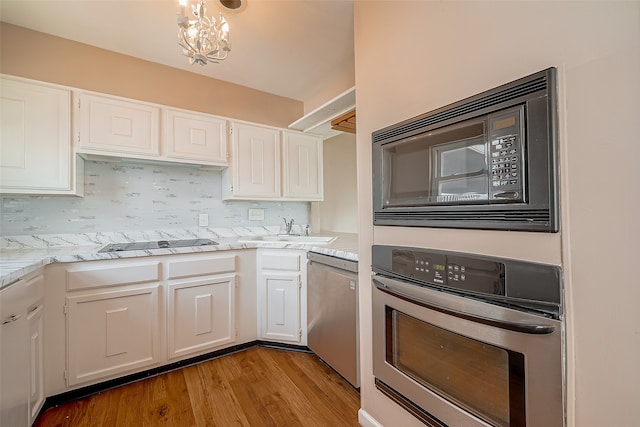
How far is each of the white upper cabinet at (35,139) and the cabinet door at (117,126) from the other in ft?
0.31

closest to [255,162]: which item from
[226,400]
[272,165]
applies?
[272,165]

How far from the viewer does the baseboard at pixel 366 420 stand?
1345 mm

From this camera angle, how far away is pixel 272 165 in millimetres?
2602

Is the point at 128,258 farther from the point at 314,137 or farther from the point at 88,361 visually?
the point at 314,137

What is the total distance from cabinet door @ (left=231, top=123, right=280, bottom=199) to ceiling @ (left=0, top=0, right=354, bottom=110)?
21.5 inches

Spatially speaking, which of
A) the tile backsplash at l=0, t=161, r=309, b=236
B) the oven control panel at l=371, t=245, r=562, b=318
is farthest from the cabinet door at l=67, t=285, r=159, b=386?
the oven control panel at l=371, t=245, r=562, b=318

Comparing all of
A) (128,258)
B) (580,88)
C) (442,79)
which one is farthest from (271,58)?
(580,88)

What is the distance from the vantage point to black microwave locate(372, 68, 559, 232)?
73cm

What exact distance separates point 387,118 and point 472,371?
3.57 ft

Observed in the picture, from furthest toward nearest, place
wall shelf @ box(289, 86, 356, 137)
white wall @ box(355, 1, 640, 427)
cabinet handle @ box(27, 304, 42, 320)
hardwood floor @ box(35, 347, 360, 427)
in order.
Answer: wall shelf @ box(289, 86, 356, 137) → hardwood floor @ box(35, 347, 360, 427) → cabinet handle @ box(27, 304, 42, 320) → white wall @ box(355, 1, 640, 427)

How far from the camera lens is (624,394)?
0.64 meters

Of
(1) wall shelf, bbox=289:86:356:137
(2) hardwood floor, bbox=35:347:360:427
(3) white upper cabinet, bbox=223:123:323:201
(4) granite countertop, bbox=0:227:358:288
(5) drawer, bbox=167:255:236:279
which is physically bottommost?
(2) hardwood floor, bbox=35:347:360:427

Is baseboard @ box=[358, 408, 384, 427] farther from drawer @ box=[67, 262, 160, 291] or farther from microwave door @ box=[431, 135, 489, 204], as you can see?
drawer @ box=[67, 262, 160, 291]

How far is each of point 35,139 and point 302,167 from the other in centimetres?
196
